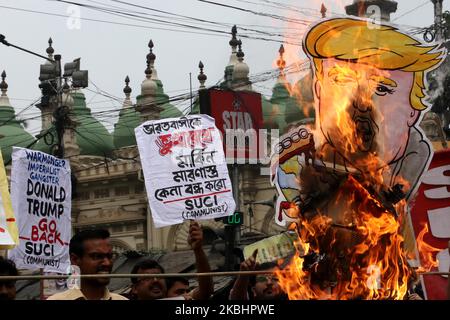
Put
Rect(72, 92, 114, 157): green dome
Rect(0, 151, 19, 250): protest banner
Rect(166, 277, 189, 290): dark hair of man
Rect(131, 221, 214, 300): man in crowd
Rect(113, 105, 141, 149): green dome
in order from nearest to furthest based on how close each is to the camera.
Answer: Rect(131, 221, 214, 300): man in crowd
Rect(166, 277, 189, 290): dark hair of man
Rect(0, 151, 19, 250): protest banner
Rect(113, 105, 141, 149): green dome
Rect(72, 92, 114, 157): green dome

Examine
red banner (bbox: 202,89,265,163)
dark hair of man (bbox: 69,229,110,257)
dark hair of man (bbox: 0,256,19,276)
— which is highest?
red banner (bbox: 202,89,265,163)

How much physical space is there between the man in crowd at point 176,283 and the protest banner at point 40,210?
16.4 feet

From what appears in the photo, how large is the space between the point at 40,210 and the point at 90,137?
3071 centimetres

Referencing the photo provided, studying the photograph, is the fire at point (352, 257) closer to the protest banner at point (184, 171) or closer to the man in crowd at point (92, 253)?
the man in crowd at point (92, 253)

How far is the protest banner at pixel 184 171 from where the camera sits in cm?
1192

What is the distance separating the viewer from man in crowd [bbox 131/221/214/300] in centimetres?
557

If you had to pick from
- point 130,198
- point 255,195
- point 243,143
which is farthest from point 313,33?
point 130,198

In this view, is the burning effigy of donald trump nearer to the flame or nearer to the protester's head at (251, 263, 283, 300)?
the protester's head at (251, 263, 283, 300)

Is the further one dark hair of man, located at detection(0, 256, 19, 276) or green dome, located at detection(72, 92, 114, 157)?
green dome, located at detection(72, 92, 114, 157)

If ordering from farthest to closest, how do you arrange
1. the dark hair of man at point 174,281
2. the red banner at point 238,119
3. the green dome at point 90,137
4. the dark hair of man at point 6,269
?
the green dome at point 90,137 < the red banner at point 238,119 < the dark hair of man at point 174,281 < the dark hair of man at point 6,269

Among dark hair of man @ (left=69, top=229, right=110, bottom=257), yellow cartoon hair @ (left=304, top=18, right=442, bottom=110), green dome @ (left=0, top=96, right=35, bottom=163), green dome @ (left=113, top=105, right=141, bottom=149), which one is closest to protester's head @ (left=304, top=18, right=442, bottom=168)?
yellow cartoon hair @ (left=304, top=18, right=442, bottom=110)

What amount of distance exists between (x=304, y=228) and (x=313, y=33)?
1234 millimetres

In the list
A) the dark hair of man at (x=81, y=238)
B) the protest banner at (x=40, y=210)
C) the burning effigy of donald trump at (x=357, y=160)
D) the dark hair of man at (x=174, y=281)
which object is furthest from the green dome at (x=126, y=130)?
the dark hair of man at (x=81, y=238)
